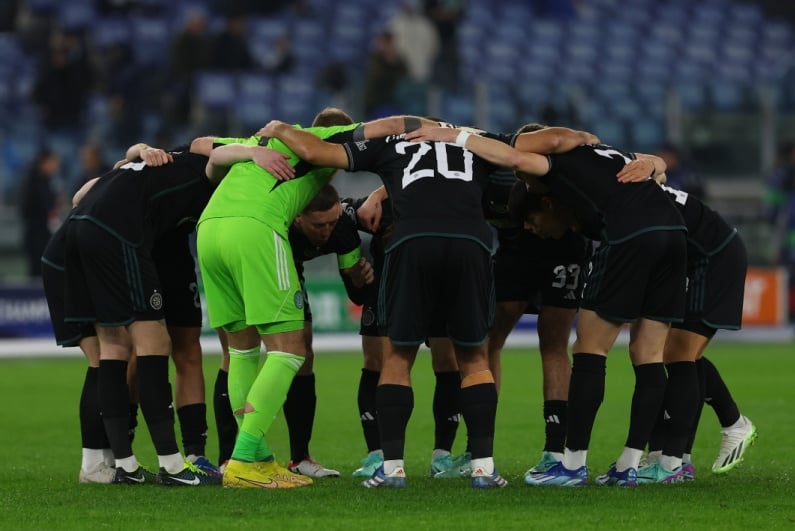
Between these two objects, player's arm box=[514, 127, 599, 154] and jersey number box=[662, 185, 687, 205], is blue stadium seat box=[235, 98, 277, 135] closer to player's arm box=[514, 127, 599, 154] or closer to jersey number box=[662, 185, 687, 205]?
jersey number box=[662, 185, 687, 205]

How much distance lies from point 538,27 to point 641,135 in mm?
6055

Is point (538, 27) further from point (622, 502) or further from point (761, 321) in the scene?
point (622, 502)

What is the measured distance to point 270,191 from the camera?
280 inches

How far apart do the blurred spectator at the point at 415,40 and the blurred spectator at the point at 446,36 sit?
0.14m

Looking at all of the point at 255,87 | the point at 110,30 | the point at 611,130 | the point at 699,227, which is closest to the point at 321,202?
the point at 699,227

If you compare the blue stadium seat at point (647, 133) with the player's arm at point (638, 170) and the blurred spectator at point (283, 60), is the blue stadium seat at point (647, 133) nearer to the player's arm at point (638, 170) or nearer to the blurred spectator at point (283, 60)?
the blurred spectator at point (283, 60)

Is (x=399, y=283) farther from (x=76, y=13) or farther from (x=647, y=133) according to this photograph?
(x=76, y=13)

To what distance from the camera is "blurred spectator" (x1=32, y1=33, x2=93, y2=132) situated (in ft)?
69.0

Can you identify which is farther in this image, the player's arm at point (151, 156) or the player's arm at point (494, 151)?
the player's arm at point (151, 156)

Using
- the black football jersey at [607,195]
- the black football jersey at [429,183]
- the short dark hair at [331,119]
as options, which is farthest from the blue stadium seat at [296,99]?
the black football jersey at [607,195]

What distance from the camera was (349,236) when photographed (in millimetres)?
7645

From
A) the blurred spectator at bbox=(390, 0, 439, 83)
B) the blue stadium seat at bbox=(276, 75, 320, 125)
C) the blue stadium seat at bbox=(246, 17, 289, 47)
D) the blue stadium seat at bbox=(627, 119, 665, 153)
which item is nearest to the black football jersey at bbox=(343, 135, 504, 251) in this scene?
the blue stadium seat at bbox=(276, 75, 320, 125)

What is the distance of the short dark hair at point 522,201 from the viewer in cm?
747

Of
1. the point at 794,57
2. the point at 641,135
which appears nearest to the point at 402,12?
the point at 641,135
